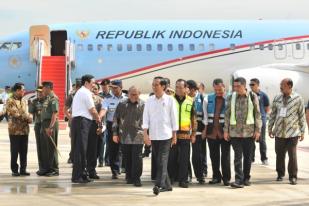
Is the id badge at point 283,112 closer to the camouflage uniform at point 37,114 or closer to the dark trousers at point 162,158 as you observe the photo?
the dark trousers at point 162,158

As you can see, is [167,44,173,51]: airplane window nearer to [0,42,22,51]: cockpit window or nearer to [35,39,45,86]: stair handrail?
[35,39,45,86]: stair handrail

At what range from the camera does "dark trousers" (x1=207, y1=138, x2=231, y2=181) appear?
34.8 ft

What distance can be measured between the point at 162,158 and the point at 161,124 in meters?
0.49

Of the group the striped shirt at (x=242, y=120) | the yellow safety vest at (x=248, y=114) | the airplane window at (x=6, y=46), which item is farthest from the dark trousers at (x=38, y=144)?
the airplane window at (x=6, y=46)

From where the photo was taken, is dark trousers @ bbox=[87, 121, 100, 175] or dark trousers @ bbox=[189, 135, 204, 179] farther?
dark trousers @ bbox=[87, 121, 100, 175]

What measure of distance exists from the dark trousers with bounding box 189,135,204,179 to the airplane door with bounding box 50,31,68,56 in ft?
50.2

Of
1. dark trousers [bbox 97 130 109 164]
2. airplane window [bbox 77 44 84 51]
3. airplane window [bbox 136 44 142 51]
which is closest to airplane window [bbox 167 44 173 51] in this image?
airplane window [bbox 136 44 142 51]

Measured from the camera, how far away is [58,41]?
27172 millimetres

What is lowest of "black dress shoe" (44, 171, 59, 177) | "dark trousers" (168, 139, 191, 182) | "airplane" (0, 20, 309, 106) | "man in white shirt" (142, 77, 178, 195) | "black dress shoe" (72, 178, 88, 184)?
"black dress shoe" (72, 178, 88, 184)

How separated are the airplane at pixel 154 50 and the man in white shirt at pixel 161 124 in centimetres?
1523

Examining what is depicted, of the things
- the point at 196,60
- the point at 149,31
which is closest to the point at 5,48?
the point at 149,31

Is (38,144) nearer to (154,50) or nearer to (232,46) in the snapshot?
(154,50)

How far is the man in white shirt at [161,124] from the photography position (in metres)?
9.72

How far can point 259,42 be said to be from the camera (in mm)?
25766
